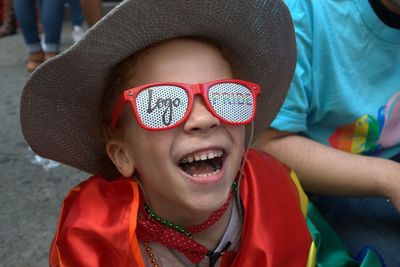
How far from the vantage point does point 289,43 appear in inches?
55.6

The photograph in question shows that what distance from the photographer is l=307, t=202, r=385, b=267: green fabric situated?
1.47 meters

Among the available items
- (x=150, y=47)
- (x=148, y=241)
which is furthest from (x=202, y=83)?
(x=148, y=241)

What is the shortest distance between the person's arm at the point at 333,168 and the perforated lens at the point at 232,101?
33 cm

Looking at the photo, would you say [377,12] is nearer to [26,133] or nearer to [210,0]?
[210,0]

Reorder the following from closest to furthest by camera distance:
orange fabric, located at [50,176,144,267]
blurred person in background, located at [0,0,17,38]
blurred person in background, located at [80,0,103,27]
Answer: orange fabric, located at [50,176,144,267]
blurred person in background, located at [80,0,103,27]
blurred person in background, located at [0,0,17,38]

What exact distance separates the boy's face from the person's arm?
307 mm

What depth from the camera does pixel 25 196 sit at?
8.64 ft

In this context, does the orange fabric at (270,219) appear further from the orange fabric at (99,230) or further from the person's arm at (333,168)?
the orange fabric at (99,230)

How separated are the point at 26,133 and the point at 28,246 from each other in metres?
1.06

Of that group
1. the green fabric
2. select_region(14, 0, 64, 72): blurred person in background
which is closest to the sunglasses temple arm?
the green fabric

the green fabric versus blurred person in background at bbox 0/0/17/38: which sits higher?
the green fabric

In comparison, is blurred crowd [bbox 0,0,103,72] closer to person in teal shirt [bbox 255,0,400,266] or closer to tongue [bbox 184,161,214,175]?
person in teal shirt [bbox 255,0,400,266]

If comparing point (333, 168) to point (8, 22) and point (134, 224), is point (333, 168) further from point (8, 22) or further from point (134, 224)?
point (8, 22)

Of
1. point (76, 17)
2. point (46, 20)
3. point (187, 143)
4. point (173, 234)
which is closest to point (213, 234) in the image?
point (173, 234)
